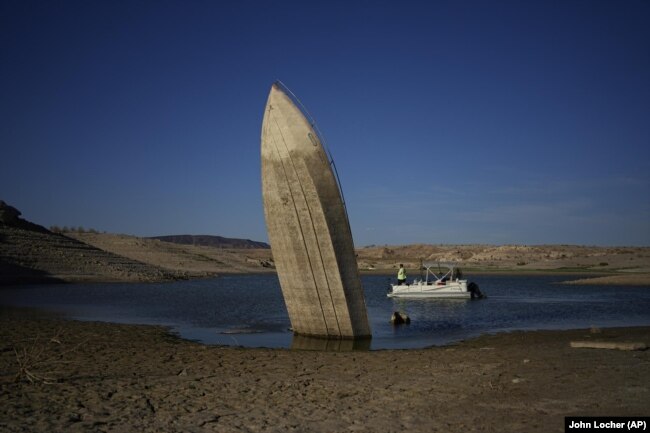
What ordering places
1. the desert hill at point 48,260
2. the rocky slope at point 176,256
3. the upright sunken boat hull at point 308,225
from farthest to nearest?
the rocky slope at point 176,256 < the desert hill at point 48,260 < the upright sunken boat hull at point 308,225

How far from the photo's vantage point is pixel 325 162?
15.6 m

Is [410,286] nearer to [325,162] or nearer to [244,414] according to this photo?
[325,162]

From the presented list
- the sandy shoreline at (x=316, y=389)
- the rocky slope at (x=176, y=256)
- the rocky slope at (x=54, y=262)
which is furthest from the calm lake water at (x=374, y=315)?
the rocky slope at (x=176, y=256)

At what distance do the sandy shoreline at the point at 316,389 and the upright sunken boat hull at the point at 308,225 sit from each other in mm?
2850

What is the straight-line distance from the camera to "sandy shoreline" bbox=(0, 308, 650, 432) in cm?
700

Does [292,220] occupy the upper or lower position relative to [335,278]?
upper

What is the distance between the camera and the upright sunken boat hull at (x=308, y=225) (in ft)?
51.1

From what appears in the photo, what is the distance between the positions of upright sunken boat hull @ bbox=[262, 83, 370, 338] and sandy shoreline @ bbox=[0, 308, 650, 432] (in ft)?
9.35

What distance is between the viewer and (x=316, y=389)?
897 cm

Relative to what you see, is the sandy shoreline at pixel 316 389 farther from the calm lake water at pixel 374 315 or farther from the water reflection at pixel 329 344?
the calm lake water at pixel 374 315

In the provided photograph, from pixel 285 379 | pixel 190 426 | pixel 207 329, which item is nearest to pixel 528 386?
pixel 285 379

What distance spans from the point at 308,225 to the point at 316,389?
7263mm

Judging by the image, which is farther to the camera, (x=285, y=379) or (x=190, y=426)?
(x=285, y=379)

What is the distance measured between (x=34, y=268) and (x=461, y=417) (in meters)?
46.5
